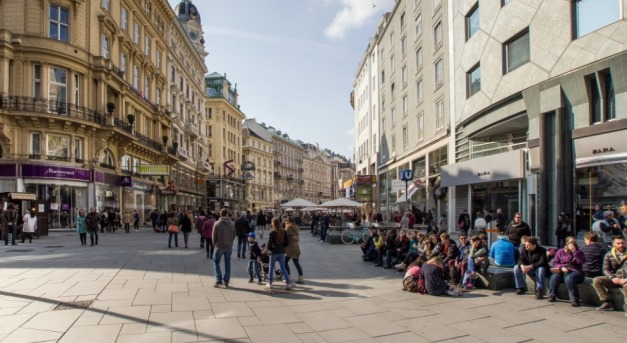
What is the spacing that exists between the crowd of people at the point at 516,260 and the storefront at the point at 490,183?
575 centimetres

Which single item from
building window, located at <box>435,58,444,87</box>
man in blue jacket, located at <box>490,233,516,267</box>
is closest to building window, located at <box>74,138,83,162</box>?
building window, located at <box>435,58,444,87</box>

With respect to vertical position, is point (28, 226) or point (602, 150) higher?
point (602, 150)

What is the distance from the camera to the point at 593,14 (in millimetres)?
14773

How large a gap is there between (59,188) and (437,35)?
25409 mm

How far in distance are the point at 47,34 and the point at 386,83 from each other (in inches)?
1090

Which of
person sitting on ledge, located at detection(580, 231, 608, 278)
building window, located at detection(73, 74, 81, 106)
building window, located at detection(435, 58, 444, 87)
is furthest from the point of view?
building window, located at detection(73, 74, 81, 106)

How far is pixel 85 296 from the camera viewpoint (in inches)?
341

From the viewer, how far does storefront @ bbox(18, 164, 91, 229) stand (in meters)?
28.0

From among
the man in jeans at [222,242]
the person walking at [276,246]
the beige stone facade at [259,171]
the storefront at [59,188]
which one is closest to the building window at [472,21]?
the person walking at [276,246]

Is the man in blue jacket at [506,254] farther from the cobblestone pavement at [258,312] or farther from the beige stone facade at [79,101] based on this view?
the beige stone facade at [79,101]

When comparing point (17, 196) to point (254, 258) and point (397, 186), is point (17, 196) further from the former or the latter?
point (397, 186)

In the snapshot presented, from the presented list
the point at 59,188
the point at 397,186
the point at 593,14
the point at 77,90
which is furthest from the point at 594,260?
the point at 77,90

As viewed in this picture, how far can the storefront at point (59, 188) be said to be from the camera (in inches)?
1102

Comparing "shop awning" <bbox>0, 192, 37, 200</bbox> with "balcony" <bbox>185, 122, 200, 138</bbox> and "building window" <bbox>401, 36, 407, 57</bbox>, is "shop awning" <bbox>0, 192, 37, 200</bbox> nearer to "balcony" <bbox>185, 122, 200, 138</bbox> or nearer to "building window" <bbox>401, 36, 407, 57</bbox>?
"building window" <bbox>401, 36, 407, 57</bbox>
